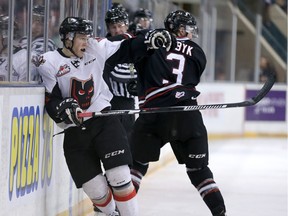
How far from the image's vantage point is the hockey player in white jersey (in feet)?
14.6

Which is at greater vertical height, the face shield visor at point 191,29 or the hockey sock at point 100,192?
the face shield visor at point 191,29

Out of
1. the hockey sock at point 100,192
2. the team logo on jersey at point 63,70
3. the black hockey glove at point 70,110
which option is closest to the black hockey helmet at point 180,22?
the team logo on jersey at point 63,70

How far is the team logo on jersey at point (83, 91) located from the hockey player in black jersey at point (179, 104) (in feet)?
1.91

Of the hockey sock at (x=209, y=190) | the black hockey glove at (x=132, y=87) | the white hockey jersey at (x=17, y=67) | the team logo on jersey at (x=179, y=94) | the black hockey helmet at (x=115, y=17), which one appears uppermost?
the black hockey helmet at (x=115, y=17)

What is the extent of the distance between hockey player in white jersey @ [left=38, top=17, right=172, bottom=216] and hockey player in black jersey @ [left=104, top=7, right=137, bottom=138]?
1.18 meters

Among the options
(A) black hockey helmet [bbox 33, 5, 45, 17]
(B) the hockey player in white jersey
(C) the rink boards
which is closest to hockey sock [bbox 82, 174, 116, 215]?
(B) the hockey player in white jersey

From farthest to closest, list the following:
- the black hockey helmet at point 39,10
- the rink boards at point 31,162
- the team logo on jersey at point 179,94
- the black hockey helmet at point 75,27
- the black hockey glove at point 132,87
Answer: the black hockey glove at point 132,87 → the team logo on jersey at point 179,94 → the black hockey helmet at point 39,10 → the black hockey helmet at point 75,27 → the rink boards at point 31,162

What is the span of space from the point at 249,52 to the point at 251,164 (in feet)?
17.9

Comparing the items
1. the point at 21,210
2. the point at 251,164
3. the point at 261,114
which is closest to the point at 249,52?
the point at 261,114

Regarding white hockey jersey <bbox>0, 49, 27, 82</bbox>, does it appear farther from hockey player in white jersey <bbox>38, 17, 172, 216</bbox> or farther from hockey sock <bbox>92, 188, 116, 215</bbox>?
hockey sock <bbox>92, 188, 116, 215</bbox>

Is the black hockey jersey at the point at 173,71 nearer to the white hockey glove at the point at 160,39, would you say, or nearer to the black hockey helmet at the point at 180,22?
the black hockey helmet at the point at 180,22

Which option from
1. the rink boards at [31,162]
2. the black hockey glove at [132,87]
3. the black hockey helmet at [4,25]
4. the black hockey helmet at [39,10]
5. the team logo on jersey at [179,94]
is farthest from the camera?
the black hockey glove at [132,87]

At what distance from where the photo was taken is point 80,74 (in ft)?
14.8

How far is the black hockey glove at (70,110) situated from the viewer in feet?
14.3
